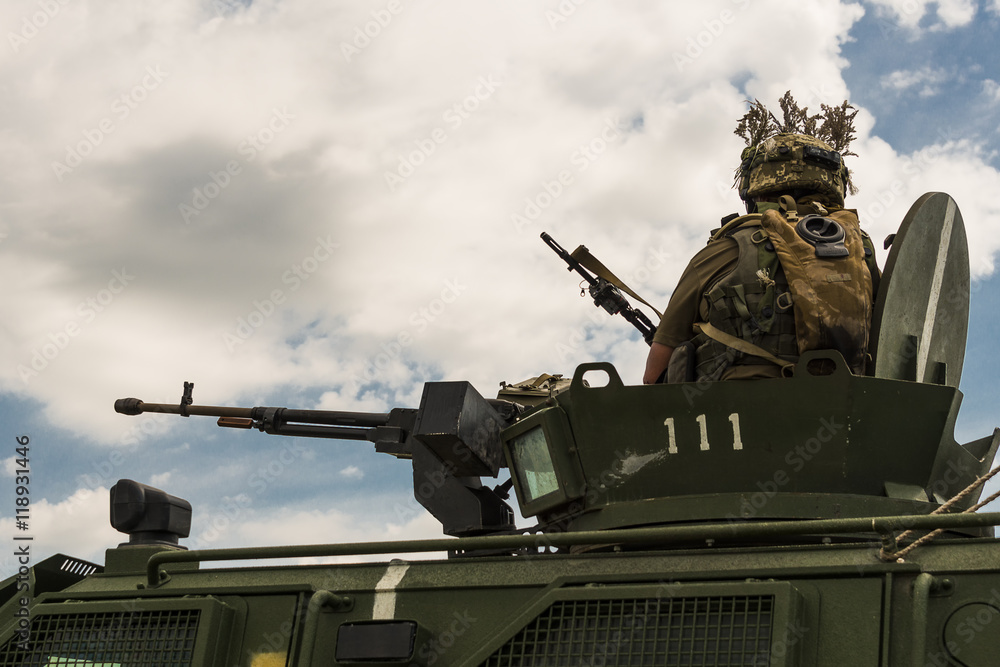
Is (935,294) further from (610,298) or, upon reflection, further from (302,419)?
(302,419)

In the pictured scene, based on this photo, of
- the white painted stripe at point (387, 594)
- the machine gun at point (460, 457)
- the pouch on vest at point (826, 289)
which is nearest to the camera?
the white painted stripe at point (387, 594)

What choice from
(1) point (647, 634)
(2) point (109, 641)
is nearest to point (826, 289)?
(1) point (647, 634)

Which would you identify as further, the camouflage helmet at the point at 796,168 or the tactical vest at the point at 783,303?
the camouflage helmet at the point at 796,168

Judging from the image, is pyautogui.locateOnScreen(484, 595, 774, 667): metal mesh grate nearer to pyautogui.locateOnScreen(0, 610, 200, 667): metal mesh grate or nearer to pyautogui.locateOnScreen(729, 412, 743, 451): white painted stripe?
pyautogui.locateOnScreen(729, 412, 743, 451): white painted stripe

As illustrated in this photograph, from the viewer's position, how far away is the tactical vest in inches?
206

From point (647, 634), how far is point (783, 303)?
1950mm

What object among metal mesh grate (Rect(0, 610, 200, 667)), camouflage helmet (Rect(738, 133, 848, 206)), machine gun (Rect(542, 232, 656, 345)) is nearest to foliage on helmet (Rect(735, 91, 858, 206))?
camouflage helmet (Rect(738, 133, 848, 206))

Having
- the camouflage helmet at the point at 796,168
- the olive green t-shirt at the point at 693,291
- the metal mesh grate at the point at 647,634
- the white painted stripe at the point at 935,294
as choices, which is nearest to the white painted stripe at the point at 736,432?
the olive green t-shirt at the point at 693,291

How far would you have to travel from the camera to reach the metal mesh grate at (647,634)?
3.86 meters

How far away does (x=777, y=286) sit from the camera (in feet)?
17.7

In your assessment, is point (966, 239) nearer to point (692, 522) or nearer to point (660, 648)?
point (692, 522)

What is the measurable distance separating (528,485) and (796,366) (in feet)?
4.60

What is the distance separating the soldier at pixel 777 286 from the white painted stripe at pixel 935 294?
0.36m

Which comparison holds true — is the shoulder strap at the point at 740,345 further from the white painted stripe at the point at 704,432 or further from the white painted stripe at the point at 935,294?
the white painted stripe at the point at 935,294
